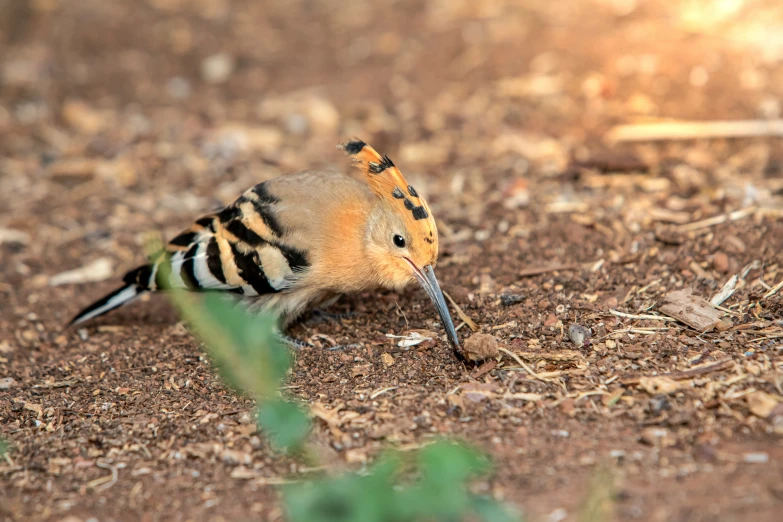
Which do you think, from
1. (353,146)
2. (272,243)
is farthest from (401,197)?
(272,243)

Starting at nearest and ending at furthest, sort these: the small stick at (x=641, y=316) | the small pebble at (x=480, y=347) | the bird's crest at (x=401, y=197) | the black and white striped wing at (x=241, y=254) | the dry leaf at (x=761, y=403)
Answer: the dry leaf at (x=761, y=403) → the small pebble at (x=480, y=347) → the small stick at (x=641, y=316) → the bird's crest at (x=401, y=197) → the black and white striped wing at (x=241, y=254)

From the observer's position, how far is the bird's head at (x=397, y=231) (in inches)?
155

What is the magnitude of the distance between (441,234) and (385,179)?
3.90ft

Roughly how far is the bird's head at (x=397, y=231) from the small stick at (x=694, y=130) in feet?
8.86

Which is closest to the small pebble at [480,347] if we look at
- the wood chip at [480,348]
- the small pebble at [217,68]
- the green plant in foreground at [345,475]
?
the wood chip at [480,348]

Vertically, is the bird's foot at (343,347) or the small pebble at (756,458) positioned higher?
the bird's foot at (343,347)

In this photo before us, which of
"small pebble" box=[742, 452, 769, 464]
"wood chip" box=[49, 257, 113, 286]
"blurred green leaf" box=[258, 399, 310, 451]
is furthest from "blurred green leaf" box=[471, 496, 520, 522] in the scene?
"wood chip" box=[49, 257, 113, 286]

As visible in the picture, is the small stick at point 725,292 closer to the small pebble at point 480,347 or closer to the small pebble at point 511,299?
the small pebble at point 511,299

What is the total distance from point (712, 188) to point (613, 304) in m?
1.75

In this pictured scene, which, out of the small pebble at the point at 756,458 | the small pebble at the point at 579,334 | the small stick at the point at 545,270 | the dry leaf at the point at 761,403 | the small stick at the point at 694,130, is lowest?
the small pebble at the point at 756,458

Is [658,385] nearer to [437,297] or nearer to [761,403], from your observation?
[761,403]

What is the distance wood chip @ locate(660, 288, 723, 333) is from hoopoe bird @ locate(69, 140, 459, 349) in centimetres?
103

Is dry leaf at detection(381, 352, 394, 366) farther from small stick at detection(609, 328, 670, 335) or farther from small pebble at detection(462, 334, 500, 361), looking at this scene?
small stick at detection(609, 328, 670, 335)

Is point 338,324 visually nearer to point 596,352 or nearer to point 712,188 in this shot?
point 596,352
